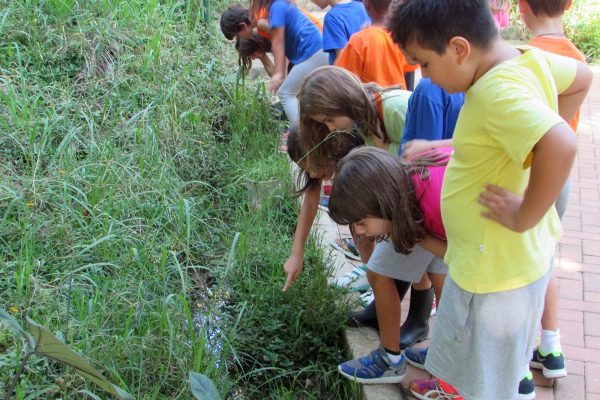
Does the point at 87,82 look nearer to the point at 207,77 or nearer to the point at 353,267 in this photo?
the point at 207,77

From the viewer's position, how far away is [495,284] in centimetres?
194

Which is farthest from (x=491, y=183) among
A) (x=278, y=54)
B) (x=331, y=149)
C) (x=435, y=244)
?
(x=278, y=54)

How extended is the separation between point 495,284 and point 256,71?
5.13 metres

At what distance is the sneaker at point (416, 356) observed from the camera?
2.80m

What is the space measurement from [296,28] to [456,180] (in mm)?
3210

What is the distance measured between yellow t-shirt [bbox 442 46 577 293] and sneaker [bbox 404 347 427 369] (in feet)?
2.84

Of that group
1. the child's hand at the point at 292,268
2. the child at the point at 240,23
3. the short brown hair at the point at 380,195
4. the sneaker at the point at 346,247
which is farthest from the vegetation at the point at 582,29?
the short brown hair at the point at 380,195

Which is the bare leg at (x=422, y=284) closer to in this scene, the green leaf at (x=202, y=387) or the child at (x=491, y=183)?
the child at (x=491, y=183)

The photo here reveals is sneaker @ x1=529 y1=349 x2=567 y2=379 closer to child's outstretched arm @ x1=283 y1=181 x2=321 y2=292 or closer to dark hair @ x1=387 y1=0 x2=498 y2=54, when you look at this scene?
child's outstretched arm @ x1=283 y1=181 x2=321 y2=292

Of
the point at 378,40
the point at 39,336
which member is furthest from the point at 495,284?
the point at 378,40

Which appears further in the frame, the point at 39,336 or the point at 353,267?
the point at 353,267

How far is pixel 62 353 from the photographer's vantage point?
1339 mm

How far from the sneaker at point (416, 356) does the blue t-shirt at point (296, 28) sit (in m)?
2.71

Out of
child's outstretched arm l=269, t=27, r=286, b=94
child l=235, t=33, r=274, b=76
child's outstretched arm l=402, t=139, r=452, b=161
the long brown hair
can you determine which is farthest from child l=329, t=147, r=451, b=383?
child l=235, t=33, r=274, b=76
